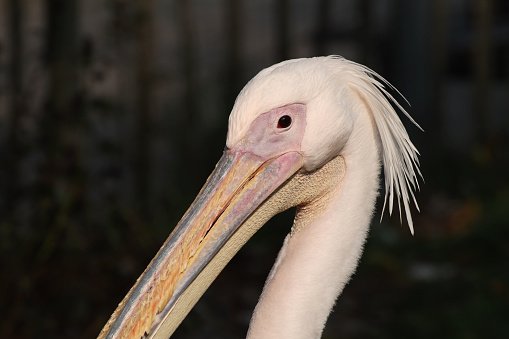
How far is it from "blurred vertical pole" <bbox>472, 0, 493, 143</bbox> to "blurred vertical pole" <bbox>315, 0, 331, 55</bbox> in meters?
1.51

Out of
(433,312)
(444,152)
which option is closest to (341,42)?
(444,152)

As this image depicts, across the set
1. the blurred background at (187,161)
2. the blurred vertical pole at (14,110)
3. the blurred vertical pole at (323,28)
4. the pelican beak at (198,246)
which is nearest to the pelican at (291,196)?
the pelican beak at (198,246)

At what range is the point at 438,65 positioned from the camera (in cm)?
684

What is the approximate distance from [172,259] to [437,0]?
550 centimetres

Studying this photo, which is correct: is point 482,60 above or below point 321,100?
below

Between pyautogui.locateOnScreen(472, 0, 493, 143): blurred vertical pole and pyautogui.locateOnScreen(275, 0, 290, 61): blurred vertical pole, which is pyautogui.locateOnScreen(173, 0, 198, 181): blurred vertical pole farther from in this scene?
pyautogui.locateOnScreen(472, 0, 493, 143): blurred vertical pole

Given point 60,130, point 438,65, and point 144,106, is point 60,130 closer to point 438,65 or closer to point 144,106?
point 144,106

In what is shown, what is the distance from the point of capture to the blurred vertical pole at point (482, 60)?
6.88m

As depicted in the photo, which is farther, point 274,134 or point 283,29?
point 283,29

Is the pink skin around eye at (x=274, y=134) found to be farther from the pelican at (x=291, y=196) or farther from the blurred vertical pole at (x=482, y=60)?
the blurred vertical pole at (x=482, y=60)

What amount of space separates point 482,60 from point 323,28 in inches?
Answer: 64.3

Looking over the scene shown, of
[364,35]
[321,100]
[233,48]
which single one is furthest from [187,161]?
[321,100]

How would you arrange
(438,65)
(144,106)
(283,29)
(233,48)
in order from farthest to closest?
1. (438,65)
2. (283,29)
3. (233,48)
4. (144,106)

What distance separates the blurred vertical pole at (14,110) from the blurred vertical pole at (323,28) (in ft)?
9.02
